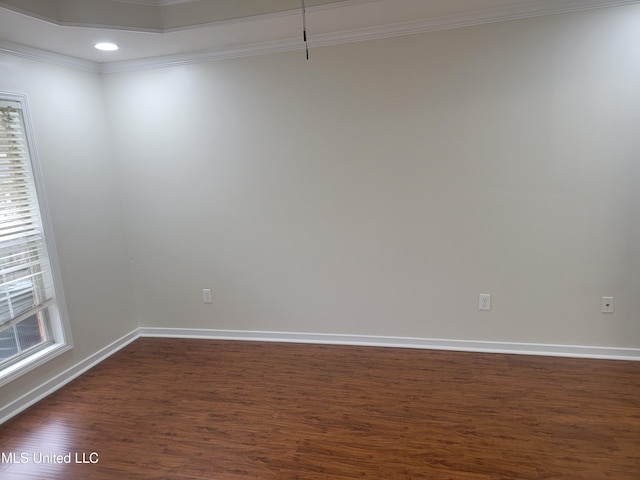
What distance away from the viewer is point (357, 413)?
8.06 ft

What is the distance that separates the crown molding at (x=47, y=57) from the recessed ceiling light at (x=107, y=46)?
34 centimetres

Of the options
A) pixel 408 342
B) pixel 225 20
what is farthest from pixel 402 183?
pixel 225 20

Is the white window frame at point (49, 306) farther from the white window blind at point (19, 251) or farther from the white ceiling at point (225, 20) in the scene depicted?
the white ceiling at point (225, 20)

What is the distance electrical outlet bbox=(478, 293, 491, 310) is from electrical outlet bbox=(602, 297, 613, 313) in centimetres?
75

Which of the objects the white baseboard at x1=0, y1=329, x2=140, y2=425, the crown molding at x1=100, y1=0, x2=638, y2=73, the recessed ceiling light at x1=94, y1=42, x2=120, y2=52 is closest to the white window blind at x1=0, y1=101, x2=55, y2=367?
the white baseboard at x1=0, y1=329, x2=140, y2=425

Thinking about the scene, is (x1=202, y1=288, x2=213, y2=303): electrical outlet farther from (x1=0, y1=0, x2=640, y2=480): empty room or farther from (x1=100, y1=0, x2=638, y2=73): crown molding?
(x1=100, y1=0, x2=638, y2=73): crown molding

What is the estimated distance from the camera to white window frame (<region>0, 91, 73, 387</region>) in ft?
8.66

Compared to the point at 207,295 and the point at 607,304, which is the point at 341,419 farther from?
the point at 607,304

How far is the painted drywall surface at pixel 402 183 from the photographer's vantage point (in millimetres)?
2721

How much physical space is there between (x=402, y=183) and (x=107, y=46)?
7.51ft

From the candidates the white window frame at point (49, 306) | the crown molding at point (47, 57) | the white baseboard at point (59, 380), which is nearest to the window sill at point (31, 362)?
the white window frame at point (49, 306)

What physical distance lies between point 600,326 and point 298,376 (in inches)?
85.7

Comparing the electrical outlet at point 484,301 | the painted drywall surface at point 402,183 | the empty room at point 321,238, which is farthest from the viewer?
the electrical outlet at point 484,301

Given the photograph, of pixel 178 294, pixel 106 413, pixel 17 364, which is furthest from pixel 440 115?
pixel 17 364
